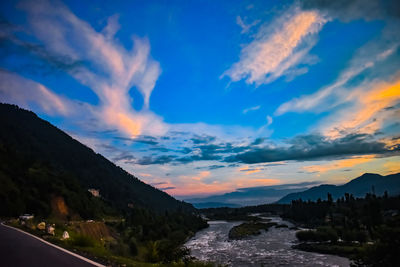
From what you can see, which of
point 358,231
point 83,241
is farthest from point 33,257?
point 358,231

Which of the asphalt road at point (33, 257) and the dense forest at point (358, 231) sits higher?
the asphalt road at point (33, 257)

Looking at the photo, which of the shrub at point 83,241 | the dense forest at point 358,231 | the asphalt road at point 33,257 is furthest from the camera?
the dense forest at point 358,231

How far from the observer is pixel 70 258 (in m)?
10.4

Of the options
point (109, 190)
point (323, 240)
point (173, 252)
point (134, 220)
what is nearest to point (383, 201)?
point (323, 240)

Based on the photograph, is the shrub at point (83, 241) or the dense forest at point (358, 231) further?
the dense forest at point (358, 231)

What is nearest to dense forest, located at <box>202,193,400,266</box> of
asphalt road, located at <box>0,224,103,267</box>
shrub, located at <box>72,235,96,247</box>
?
shrub, located at <box>72,235,96,247</box>

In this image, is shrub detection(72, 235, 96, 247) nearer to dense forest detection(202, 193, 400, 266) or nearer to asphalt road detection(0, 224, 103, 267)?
asphalt road detection(0, 224, 103, 267)

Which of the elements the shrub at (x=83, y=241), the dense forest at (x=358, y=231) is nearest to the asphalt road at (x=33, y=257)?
the shrub at (x=83, y=241)

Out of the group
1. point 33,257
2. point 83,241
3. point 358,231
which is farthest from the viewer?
point 358,231

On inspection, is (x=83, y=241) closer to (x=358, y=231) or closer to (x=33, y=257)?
(x=33, y=257)

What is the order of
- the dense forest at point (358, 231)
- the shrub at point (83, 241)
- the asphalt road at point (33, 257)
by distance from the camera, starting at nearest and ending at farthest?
the asphalt road at point (33, 257), the shrub at point (83, 241), the dense forest at point (358, 231)

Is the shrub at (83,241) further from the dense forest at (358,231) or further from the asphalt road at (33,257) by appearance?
the dense forest at (358,231)

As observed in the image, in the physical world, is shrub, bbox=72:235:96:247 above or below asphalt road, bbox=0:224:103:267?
below

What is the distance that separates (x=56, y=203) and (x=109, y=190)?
413 feet
